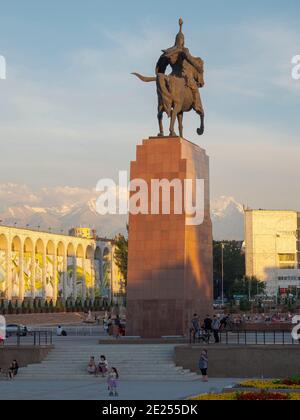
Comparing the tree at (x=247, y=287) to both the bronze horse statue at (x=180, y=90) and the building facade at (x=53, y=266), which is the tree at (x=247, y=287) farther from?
the bronze horse statue at (x=180, y=90)

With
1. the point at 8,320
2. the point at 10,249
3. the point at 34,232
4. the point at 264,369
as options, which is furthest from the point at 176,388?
the point at 34,232

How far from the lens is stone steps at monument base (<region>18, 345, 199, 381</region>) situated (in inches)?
1068

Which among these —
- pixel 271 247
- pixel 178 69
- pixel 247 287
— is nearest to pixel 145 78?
pixel 178 69

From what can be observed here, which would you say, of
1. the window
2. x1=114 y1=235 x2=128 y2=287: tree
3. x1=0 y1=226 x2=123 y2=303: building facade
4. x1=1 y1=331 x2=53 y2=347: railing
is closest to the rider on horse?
x1=1 y1=331 x2=53 y2=347: railing

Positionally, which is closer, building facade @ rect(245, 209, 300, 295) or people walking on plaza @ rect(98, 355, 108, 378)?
people walking on plaza @ rect(98, 355, 108, 378)

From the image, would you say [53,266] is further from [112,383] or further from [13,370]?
[112,383]

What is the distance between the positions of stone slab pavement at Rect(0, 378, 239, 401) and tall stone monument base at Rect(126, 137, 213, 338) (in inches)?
226

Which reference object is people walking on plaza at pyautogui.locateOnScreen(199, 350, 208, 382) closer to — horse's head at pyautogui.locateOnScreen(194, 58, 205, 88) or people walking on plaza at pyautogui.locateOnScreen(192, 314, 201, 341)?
people walking on plaza at pyautogui.locateOnScreen(192, 314, 201, 341)

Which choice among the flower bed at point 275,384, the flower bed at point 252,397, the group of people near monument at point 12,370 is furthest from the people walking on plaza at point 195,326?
the flower bed at point 252,397

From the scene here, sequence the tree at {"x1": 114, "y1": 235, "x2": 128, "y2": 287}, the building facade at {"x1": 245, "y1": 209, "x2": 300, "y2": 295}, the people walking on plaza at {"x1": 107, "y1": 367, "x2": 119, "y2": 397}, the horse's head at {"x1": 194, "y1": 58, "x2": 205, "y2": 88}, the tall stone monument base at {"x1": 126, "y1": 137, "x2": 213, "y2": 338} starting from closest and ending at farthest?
the people walking on plaza at {"x1": 107, "y1": 367, "x2": 119, "y2": 397}
the tall stone monument base at {"x1": 126, "y1": 137, "x2": 213, "y2": 338}
the horse's head at {"x1": 194, "y1": 58, "x2": 205, "y2": 88}
the tree at {"x1": 114, "y1": 235, "x2": 128, "y2": 287}
the building facade at {"x1": 245, "y1": 209, "x2": 300, "y2": 295}

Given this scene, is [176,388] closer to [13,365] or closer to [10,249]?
[13,365]

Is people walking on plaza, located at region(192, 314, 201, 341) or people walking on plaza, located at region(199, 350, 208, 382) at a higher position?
people walking on plaza, located at region(192, 314, 201, 341)

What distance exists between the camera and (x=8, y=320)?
6875cm
